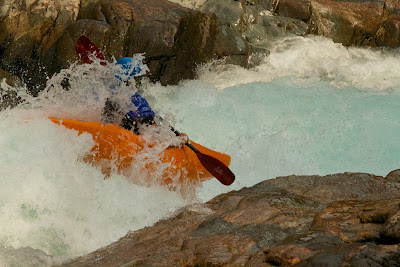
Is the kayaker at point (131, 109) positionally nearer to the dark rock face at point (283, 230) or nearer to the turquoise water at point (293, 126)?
the turquoise water at point (293, 126)

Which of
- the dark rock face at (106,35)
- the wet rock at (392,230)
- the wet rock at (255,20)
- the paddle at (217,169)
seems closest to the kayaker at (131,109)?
the paddle at (217,169)

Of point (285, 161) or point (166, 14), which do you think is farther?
point (166, 14)

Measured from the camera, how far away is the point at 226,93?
7.48 m

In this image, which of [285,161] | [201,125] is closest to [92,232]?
[285,161]

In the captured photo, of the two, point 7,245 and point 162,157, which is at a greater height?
point 162,157

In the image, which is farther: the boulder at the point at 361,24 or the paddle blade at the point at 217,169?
the boulder at the point at 361,24

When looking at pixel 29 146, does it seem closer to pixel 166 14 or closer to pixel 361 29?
pixel 166 14

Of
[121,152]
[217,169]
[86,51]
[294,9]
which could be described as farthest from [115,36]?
[294,9]

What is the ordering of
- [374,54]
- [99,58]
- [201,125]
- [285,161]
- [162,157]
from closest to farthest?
1. [162,157]
2. [99,58]
3. [285,161]
4. [201,125]
5. [374,54]

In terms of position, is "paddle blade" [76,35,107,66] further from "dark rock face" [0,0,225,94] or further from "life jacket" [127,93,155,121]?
"dark rock face" [0,0,225,94]

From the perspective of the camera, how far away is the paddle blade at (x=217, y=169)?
436 centimetres

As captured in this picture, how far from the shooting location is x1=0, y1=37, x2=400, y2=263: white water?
3.93 m

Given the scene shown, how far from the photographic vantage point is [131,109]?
452cm

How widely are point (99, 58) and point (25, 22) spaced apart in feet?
11.7
